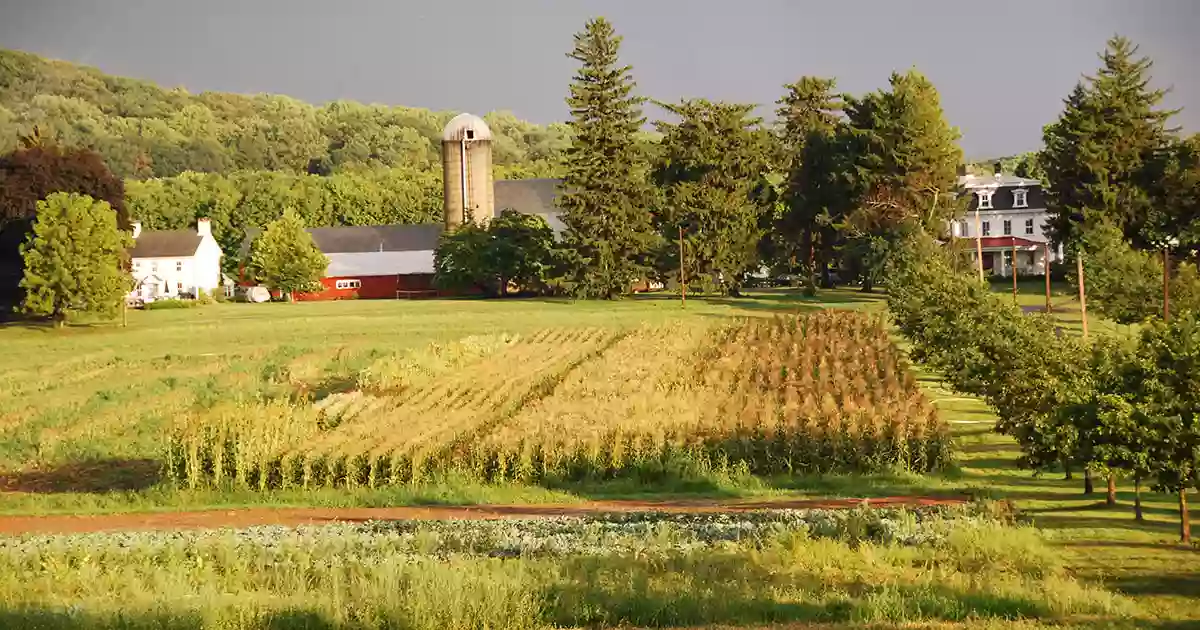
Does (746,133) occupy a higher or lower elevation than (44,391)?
higher

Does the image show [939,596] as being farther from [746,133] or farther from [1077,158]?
[746,133]

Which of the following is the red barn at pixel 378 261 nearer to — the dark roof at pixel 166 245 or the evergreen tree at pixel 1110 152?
the dark roof at pixel 166 245

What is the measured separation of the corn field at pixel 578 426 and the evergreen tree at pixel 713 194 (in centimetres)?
3732

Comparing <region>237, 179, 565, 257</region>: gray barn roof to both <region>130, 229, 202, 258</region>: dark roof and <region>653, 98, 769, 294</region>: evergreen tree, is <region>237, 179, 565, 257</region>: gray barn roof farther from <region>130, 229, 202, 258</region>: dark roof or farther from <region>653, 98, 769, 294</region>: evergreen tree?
<region>653, 98, 769, 294</region>: evergreen tree

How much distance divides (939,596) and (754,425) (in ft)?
44.4

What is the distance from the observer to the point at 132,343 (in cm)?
6031

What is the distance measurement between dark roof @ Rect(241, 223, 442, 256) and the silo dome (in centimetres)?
799

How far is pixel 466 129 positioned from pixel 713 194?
129 ft

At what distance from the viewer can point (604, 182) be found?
8081 centimetres

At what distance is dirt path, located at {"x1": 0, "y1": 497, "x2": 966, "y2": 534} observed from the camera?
74.5 feet

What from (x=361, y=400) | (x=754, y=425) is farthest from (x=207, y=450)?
(x=754, y=425)

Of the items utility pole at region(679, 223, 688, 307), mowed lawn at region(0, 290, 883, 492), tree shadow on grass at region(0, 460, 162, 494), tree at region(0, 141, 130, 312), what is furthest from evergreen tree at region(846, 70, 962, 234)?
tree shadow on grass at region(0, 460, 162, 494)

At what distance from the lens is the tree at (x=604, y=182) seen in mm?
80938

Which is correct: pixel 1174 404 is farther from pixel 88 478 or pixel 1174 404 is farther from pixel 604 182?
pixel 604 182
